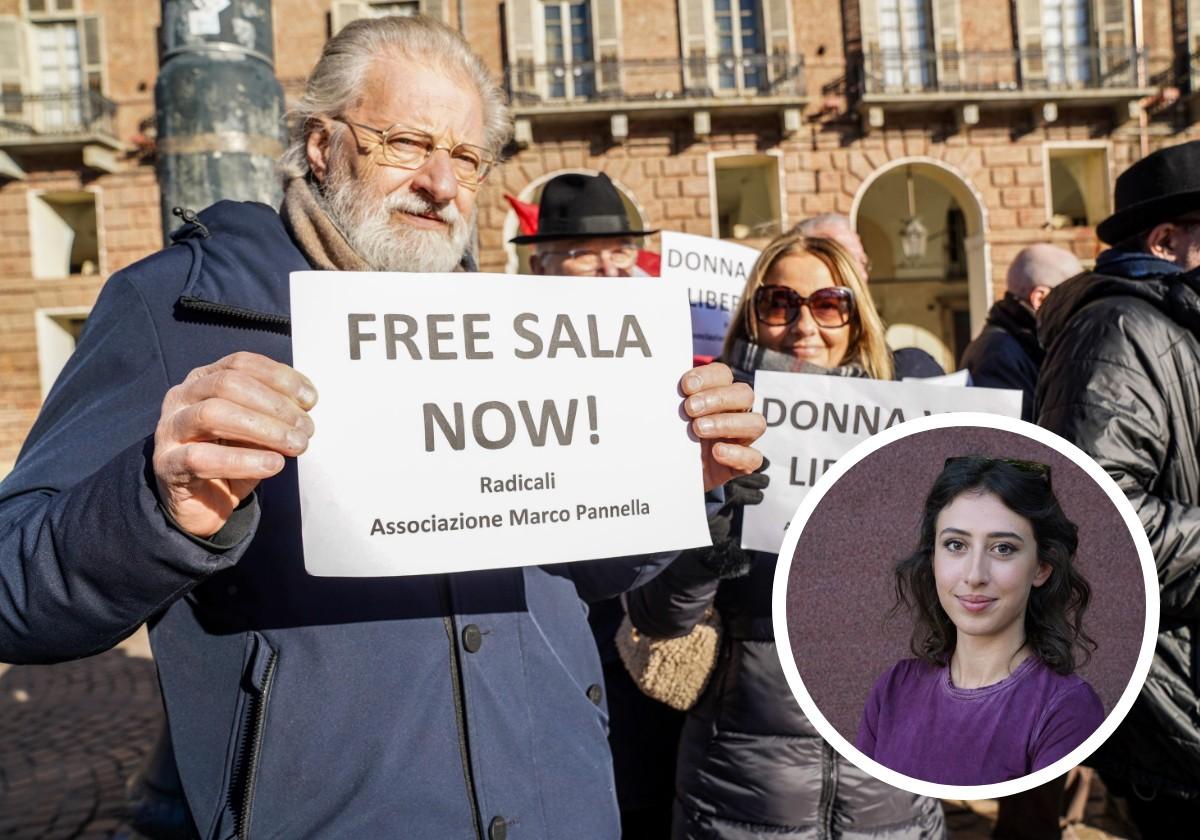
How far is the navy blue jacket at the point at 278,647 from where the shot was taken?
119cm

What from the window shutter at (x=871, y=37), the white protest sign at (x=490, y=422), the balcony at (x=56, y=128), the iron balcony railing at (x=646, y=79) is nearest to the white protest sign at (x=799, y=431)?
the white protest sign at (x=490, y=422)

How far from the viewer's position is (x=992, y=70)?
16.5 meters

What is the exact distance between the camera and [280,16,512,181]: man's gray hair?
150 cm

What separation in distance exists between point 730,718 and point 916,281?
2032 cm

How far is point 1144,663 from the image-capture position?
42.5 inches

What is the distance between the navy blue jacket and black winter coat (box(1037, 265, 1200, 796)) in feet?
4.29

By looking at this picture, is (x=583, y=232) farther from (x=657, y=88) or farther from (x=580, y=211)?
(x=657, y=88)

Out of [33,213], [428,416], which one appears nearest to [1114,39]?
[428,416]

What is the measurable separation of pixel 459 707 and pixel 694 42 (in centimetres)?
1681

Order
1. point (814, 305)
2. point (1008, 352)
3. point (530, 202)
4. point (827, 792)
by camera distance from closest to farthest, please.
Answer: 1. point (827, 792)
2. point (814, 305)
3. point (1008, 352)
4. point (530, 202)

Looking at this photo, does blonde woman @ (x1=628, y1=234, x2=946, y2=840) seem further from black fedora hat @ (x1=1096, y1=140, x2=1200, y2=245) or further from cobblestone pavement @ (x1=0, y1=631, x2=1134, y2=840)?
cobblestone pavement @ (x1=0, y1=631, x2=1134, y2=840)

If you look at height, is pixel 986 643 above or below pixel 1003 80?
below

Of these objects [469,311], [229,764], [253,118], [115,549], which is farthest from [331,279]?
[253,118]

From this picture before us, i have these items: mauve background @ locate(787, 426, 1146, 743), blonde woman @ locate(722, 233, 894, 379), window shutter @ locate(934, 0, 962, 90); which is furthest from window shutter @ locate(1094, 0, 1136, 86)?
mauve background @ locate(787, 426, 1146, 743)
